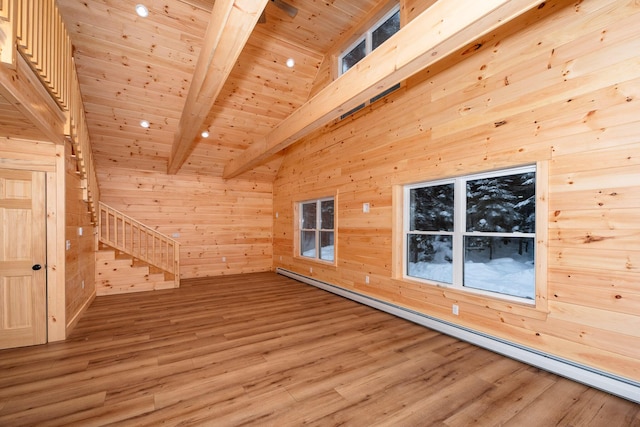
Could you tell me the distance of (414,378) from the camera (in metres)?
2.48

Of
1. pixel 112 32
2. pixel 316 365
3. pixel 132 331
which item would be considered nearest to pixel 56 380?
pixel 132 331

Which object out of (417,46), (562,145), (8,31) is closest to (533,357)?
(562,145)

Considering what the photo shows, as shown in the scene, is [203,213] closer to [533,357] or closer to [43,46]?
[43,46]

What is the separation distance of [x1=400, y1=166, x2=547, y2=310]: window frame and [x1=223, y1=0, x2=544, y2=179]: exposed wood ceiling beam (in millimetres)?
1521

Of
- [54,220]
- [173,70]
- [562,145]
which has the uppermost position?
[173,70]

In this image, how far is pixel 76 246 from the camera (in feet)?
13.3

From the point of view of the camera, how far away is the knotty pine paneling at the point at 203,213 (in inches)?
257

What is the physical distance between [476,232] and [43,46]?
15.0ft

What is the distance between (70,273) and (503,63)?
575cm

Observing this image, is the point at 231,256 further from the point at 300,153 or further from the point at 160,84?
the point at 160,84

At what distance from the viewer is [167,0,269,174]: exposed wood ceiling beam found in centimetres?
200

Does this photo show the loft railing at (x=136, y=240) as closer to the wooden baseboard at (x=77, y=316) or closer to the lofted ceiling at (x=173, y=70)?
the wooden baseboard at (x=77, y=316)

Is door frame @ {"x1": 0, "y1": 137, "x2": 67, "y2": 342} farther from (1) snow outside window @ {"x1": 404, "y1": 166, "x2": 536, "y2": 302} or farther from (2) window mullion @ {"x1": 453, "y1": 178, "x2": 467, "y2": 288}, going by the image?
(2) window mullion @ {"x1": 453, "y1": 178, "x2": 467, "y2": 288}

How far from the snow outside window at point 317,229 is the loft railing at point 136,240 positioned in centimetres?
287
